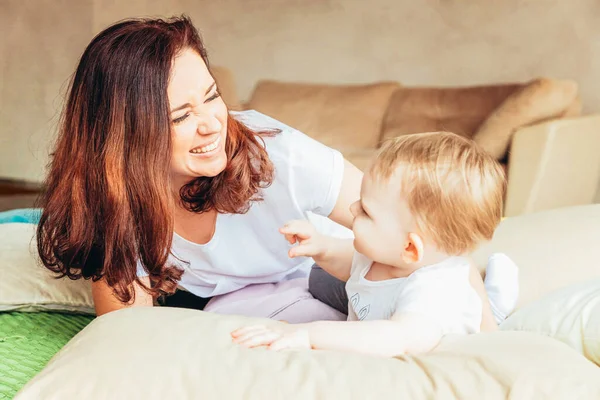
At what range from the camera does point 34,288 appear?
6.32 feet

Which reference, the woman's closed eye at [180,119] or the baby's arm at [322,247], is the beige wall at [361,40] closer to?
the baby's arm at [322,247]

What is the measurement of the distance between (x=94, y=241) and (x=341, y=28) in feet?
14.6

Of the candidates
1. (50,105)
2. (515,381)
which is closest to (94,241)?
(515,381)

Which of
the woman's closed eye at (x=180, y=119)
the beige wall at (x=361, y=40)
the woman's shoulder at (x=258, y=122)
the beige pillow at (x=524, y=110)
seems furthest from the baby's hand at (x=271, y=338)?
the beige wall at (x=361, y=40)

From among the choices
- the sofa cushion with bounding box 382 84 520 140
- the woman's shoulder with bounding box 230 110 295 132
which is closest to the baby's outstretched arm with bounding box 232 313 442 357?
the woman's shoulder with bounding box 230 110 295 132

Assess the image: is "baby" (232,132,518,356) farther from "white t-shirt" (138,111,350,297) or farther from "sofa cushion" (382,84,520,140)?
"sofa cushion" (382,84,520,140)

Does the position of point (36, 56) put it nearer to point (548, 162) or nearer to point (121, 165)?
point (548, 162)

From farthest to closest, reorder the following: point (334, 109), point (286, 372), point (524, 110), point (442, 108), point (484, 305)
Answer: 1. point (334, 109)
2. point (442, 108)
3. point (524, 110)
4. point (484, 305)
5. point (286, 372)

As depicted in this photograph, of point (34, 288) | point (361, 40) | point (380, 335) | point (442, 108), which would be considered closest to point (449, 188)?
point (380, 335)

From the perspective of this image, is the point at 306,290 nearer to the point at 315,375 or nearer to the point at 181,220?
the point at 181,220

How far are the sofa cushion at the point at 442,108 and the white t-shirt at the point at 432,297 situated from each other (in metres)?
3.28

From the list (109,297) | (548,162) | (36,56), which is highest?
(109,297)

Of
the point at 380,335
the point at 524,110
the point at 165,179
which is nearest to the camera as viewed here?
the point at 380,335

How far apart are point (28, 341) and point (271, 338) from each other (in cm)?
73
